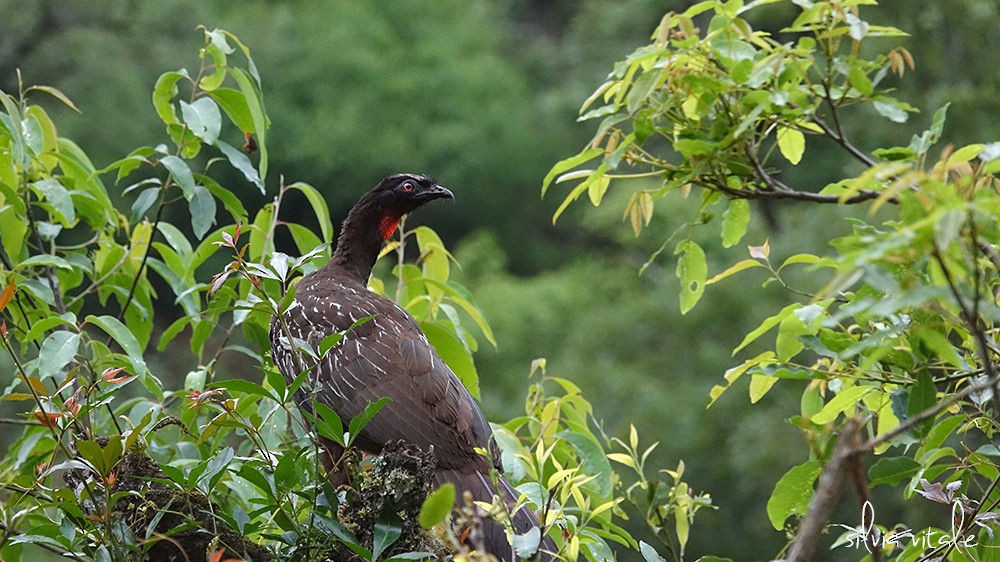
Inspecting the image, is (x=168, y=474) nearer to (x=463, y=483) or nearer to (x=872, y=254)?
(x=463, y=483)

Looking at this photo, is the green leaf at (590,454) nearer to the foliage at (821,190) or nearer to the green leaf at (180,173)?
the foliage at (821,190)

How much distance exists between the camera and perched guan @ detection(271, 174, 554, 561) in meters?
3.00

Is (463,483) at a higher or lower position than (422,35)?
higher

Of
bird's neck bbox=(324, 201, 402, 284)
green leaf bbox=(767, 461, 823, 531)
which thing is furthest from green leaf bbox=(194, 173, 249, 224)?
green leaf bbox=(767, 461, 823, 531)

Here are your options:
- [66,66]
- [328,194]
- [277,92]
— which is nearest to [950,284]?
[66,66]

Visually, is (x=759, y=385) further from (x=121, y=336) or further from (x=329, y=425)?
(x=121, y=336)

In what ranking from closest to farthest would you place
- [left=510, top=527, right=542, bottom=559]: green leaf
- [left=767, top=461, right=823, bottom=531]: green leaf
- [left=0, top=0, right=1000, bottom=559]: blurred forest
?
[left=510, top=527, right=542, bottom=559]: green leaf
[left=767, top=461, right=823, bottom=531]: green leaf
[left=0, top=0, right=1000, bottom=559]: blurred forest

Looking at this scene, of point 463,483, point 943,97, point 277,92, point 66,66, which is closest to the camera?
point 463,483

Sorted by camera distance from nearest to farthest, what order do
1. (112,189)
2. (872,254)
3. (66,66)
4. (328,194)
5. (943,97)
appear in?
(872,254) < (943,97) < (112,189) < (66,66) < (328,194)

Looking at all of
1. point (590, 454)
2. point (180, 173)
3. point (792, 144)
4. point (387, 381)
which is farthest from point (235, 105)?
point (792, 144)

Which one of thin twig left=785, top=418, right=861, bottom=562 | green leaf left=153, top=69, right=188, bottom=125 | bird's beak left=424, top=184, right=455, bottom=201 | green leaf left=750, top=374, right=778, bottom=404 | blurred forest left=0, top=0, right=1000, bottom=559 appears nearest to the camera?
thin twig left=785, top=418, right=861, bottom=562

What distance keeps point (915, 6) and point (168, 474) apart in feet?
41.7

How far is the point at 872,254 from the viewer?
1.28 meters

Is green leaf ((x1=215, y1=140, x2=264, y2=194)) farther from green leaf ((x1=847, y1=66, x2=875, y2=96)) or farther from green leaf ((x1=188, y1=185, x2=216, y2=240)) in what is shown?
green leaf ((x1=847, y1=66, x2=875, y2=96))
